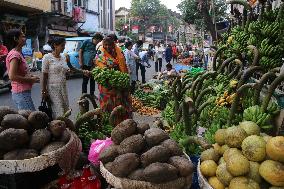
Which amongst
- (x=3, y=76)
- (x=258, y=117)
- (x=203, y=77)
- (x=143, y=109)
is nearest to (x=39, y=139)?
(x=258, y=117)

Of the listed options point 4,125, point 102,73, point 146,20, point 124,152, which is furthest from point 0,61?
point 146,20

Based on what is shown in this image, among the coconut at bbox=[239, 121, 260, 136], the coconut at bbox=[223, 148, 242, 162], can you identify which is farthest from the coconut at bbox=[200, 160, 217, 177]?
the coconut at bbox=[239, 121, 260, 136]

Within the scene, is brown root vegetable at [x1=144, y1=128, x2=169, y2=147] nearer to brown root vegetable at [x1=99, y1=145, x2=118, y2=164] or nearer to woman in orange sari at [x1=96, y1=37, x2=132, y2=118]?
brown root vegetable at [x1=99, y1=145, x2=118, y2=164]

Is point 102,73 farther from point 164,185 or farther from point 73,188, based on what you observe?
point 164,185

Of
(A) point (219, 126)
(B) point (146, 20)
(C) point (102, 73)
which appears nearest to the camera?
(A) point (219, 126)

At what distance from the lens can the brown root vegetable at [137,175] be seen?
2537 millimetres

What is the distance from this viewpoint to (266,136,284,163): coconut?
7.47 feet

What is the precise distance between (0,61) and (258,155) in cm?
1123

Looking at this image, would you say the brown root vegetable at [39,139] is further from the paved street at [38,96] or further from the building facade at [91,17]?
the building facade at [91,17]

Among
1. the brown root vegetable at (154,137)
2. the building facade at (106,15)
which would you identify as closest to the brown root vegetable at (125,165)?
the brown root vegetable at (154,137)

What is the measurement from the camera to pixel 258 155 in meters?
2.39

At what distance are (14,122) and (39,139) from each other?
0.26 m

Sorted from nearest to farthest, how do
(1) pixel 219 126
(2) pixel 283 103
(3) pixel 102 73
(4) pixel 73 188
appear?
1. (4) pixel 73 188
2. (1) pixel 219 126
3. (2) pixel 283 103
4. (3) pixel 102 73

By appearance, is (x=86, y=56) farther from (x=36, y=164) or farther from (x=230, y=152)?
(x=230, y=152)
